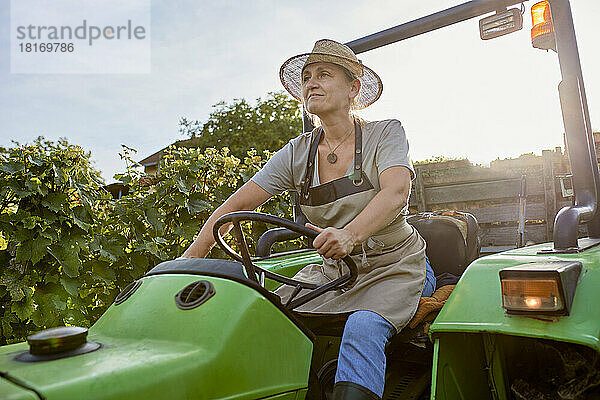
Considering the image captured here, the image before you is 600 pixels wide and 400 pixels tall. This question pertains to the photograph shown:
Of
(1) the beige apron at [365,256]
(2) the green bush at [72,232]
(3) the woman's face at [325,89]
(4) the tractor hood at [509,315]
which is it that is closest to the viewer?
(4) the tractor hood at [509,315]

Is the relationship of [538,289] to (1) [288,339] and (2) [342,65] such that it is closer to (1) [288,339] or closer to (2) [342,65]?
(1) [288,339]

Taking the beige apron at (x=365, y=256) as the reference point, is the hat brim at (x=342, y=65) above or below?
above

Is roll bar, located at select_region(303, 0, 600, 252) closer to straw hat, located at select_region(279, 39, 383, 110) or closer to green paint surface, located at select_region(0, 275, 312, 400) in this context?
straw hat, located at select_region(279, 39, 383, 110)

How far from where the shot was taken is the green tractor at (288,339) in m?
1.17

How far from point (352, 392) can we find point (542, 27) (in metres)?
1.60

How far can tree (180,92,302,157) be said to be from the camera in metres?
19.5

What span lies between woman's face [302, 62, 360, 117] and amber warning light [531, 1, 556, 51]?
773mm

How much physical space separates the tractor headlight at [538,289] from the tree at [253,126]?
17.8 meters

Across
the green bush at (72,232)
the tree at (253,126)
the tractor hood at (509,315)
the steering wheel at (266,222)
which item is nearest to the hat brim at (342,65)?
the steering wheel at (266,222)

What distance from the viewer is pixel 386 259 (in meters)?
2.00

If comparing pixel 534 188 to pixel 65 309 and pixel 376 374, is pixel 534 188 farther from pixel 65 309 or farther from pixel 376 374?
pixel 65 309

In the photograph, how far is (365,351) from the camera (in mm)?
1591

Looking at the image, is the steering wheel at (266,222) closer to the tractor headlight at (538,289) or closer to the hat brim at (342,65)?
the tractor headlight at (538,289)

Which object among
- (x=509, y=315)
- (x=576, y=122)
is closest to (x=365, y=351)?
(x=509, y=315)
